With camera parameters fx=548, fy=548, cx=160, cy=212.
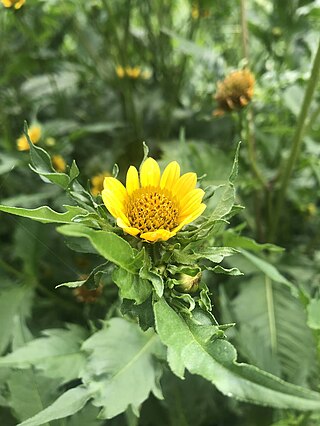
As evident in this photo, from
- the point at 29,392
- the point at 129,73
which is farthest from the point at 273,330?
the point at 129,73

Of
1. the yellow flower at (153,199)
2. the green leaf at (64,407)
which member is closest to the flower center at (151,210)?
the yellow flower at (153,199)

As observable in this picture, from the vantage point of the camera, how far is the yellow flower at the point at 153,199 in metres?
0.40

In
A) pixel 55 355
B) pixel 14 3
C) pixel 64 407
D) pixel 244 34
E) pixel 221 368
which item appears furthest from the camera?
pixel 244 34

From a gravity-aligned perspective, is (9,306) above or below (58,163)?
below

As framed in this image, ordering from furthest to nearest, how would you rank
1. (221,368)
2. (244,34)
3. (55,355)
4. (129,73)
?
(129,73) < (244,34) < (55,355) < (221,368)

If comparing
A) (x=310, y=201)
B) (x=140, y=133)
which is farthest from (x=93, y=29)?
(x=310, y=201)

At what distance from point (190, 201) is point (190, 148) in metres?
0.25

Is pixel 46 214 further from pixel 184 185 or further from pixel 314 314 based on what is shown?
pixel 314 314

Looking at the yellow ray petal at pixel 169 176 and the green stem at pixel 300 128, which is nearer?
the yellow ray petal at pixel 169 176

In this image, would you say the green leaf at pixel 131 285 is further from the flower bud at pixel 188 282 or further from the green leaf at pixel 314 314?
the green leaf at pixel 314 314

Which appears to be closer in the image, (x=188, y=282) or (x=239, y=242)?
(x=188, y=282)

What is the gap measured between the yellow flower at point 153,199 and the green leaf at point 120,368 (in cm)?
15

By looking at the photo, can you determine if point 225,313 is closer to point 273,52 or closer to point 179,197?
point 179,197

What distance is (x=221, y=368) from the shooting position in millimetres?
320
